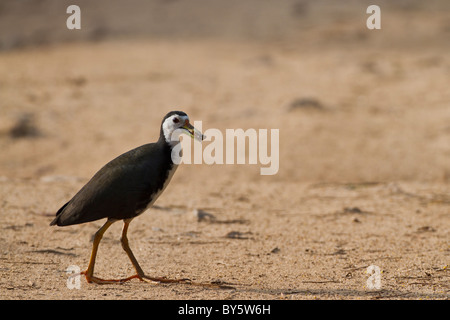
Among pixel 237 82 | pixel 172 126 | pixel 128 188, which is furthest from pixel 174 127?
pixel 237 82

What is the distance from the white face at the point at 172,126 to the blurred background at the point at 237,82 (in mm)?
3517

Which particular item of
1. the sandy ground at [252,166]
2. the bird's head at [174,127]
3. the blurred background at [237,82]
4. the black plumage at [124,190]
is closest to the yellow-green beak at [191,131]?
the bird's head at [174,127]

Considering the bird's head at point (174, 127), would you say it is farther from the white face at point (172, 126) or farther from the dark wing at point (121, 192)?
the dark wing at point (121, 192)

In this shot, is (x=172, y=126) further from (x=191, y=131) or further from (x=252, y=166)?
(x=252, y=166)

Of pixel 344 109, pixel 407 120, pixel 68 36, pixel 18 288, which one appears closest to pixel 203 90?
pixel 344 109

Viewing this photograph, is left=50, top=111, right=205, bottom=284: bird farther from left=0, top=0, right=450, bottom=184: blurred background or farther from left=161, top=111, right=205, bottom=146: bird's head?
left=0, top=0, right=450, bottom=184: blurred background

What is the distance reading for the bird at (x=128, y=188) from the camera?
14.8 ft

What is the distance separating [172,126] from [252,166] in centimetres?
407

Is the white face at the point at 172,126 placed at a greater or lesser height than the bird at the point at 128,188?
greater

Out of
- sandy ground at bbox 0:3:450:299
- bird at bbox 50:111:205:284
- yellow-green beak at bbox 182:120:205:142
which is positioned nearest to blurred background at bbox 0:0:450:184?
sandy ground at bbox 0:3:450:299

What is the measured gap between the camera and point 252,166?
8.70m

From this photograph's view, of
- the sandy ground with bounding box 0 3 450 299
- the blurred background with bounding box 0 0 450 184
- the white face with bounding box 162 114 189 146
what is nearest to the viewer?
the white face with bounding box 162 114 189 146

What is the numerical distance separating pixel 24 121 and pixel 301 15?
7655 millimetres

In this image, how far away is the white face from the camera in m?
4.68
